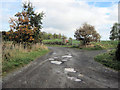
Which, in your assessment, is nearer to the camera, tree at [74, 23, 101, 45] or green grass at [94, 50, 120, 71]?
green grass at [94, 50, 120, 71]

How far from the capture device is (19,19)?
11008 millimetres

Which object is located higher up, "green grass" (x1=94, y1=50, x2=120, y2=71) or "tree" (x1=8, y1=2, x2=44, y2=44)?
"tree" (x1=8, y1=2, x2=44, y2=44)

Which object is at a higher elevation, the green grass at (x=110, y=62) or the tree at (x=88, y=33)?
the tree at (x=88, y=33)

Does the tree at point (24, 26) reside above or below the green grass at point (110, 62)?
above

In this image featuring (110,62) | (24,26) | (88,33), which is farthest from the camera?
(88,33)

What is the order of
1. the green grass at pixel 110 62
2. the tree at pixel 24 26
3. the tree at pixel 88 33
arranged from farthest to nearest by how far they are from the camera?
the tree at pixel 88 33 → the tree at pixel 24 26 → the green grass at pixel 110 62

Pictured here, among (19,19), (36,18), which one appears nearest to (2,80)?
(19,19)

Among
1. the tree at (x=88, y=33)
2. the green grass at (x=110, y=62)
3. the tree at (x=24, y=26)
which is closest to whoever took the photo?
the green grass at (x=110, y=62)

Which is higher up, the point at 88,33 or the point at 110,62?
the point at 88,33

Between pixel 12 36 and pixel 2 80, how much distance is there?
29.1 feet

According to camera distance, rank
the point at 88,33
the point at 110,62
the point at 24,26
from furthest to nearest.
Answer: the point at 88,33 < the point at 24,26 < the point at 110,62

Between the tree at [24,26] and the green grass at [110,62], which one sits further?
the tree at [24,26]

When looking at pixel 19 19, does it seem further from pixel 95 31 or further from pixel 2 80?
pixel 95 31

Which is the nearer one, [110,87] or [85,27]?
[110,87]
